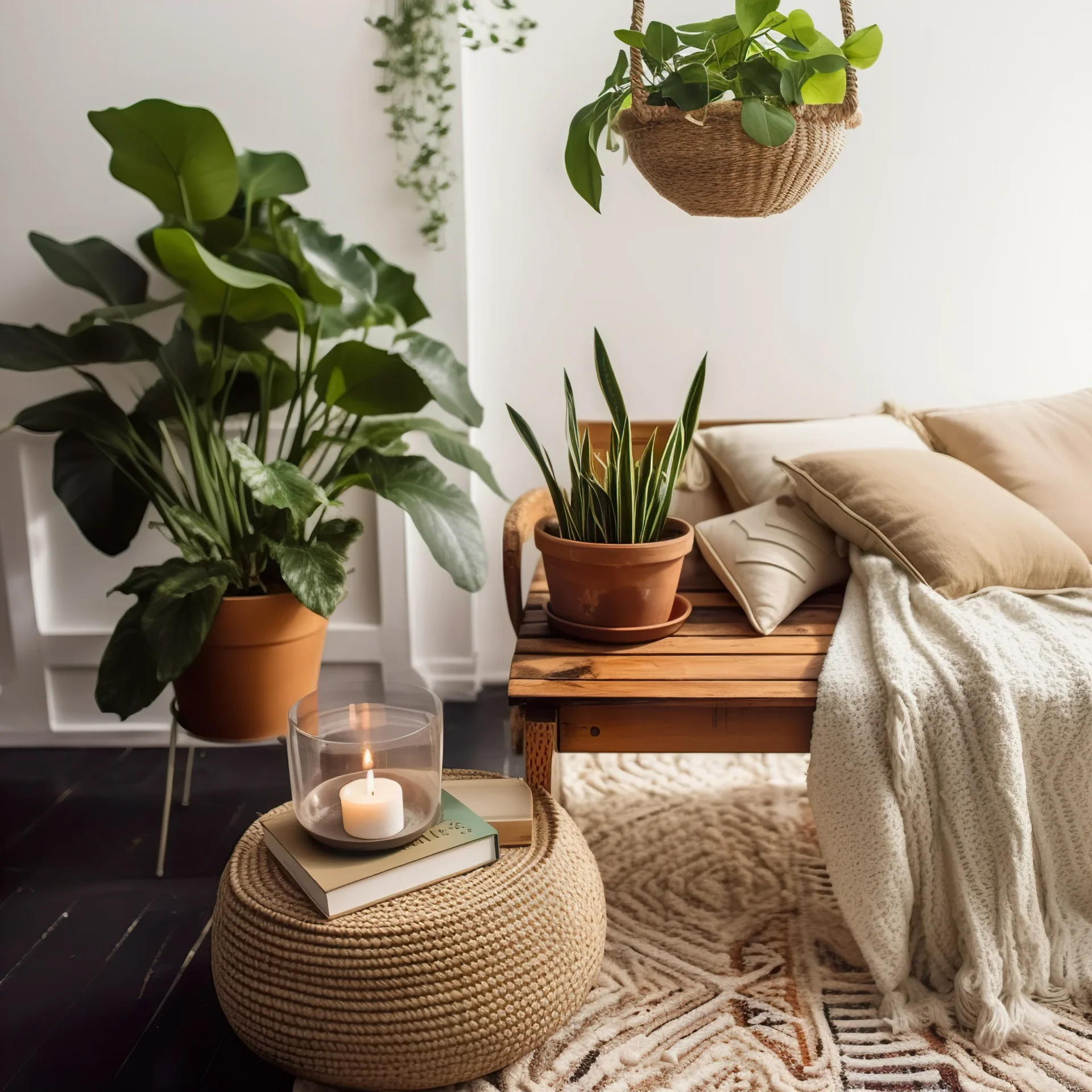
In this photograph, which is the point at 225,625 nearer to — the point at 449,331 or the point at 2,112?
the point at 449,331

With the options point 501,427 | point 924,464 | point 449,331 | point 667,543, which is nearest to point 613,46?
point 449,331

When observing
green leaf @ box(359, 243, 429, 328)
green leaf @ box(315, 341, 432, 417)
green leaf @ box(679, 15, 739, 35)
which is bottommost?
green leaf @ box(315, 341, 432, 417)

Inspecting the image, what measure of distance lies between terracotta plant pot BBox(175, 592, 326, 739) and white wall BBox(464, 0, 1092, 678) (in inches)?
27.9

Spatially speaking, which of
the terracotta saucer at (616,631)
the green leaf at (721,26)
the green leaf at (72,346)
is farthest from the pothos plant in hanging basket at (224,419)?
the green leaf at (721,26)

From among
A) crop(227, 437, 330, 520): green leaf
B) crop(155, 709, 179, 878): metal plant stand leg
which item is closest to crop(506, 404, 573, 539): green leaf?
crop(227, 437, 330, 520): green leaf

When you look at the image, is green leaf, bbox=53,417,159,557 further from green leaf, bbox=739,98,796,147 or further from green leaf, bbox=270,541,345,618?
green leaf, bbox=739,98,796,147

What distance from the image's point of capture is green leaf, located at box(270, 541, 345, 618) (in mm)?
1750

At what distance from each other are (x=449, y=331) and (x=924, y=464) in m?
1.07

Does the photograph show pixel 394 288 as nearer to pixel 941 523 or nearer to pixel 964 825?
pixel 941 523

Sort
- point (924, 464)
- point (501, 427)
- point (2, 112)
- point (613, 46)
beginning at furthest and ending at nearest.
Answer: point (501, 427)
point (613, 46)
point (2, 112)
point (924, 464)

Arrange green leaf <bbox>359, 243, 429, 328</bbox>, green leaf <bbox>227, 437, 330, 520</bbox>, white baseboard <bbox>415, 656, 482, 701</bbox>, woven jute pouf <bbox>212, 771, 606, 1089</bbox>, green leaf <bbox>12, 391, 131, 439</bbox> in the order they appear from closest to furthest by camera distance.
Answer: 1. woven jute pouf <bbox>212, 771, 606, 1089</bbox>
2. green leaf <bbox>227, 437, 330, 520</bbox>
3. green leaf <bbox>12, 391, 131, 439</bbox>
4. green leaf <bbox>359, 243, 429, 328</bbox>
5. white baseboard <bbox>415, 656, 482, 701</bbox>

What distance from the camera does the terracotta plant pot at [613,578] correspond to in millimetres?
1567

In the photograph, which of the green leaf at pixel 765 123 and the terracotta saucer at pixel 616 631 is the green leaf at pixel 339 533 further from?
the green leaf at pixel 765 123

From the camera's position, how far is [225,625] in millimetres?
1890
